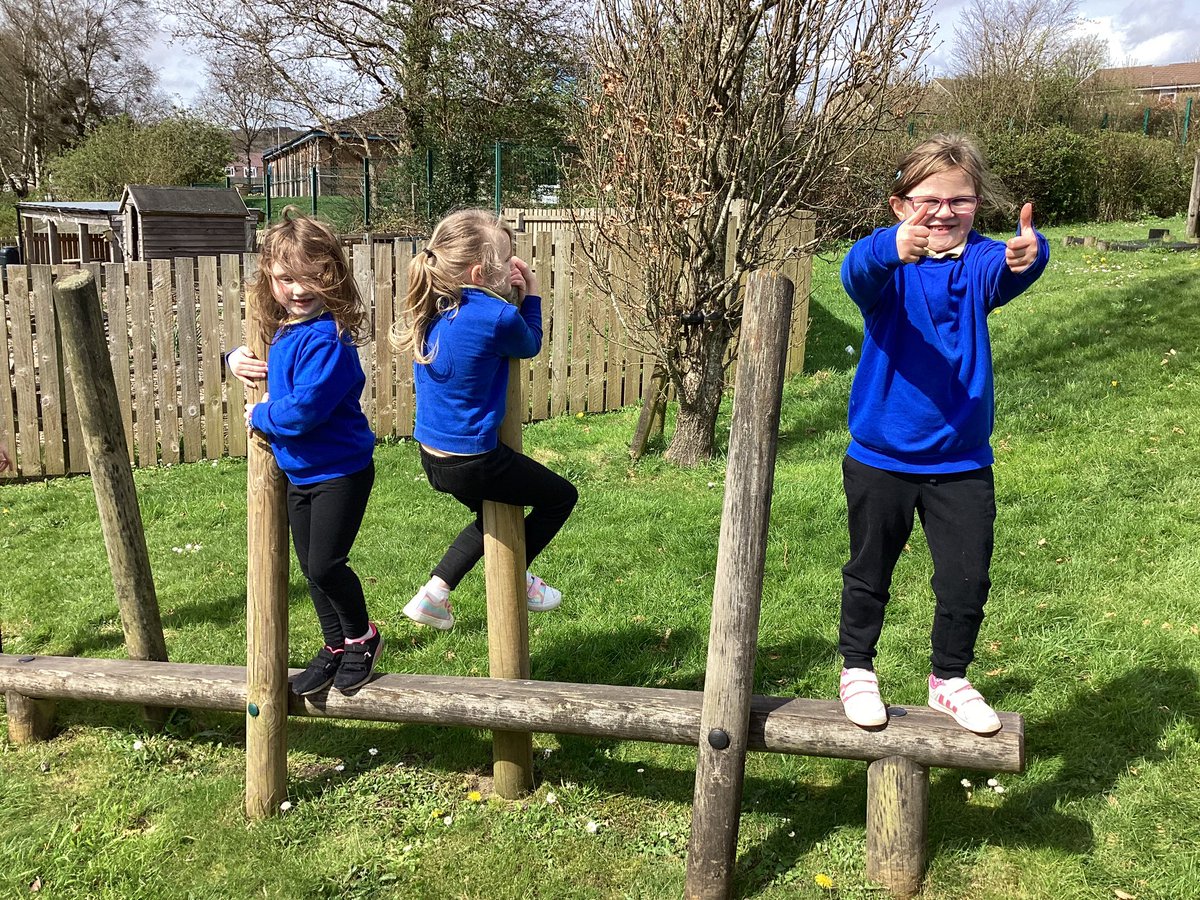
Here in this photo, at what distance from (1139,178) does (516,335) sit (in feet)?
75.9

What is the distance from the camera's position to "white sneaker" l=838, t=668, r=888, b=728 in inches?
109

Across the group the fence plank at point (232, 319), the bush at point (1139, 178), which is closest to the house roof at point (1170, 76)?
the bush at point (1139, 178)

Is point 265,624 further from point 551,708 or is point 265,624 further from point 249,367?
point 551,708

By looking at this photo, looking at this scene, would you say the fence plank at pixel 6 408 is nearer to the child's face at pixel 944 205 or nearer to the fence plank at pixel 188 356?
the fence plank at pixel 188 356

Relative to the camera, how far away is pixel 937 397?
277cm

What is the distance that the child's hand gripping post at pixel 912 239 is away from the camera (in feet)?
8.22

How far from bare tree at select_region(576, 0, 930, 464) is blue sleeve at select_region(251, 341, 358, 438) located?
3.76 metres

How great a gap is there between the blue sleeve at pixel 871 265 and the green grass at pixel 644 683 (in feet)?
5.71

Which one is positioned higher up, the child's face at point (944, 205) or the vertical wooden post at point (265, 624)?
the child's face at point (944, 205)

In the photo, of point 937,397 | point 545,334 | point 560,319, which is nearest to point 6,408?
point 545,334

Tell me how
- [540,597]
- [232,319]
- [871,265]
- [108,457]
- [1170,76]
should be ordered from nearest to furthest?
1. [871,265]
2. [108,457]
3. [540,597]
4. [232,319]
5. [1170,76]

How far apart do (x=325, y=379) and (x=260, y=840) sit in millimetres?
1535

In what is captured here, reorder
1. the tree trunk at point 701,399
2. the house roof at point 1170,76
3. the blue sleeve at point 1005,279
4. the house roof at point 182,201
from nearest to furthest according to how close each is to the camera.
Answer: the blue sleeve at point 1005,279 < the tree trunk at point 701,399 < the house roof at point 182,201 < the house roof at point 1170,76

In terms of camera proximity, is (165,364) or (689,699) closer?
(689,699)
